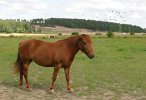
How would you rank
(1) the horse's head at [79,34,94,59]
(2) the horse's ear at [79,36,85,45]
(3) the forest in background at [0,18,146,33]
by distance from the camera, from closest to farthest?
(1) the horse's head at [79,34,94,59] → (2) the horse's ear at [79,36,85,45] → (3) the forest in background at [0,18,146,33]

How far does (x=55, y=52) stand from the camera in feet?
36.5

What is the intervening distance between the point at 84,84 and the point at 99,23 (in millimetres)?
122970

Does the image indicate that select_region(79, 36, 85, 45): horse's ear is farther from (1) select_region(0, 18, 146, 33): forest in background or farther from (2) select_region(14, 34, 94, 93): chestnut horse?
(1) select_region(0, 18, 146, 33): forest in background

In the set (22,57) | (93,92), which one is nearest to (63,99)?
(93,92)

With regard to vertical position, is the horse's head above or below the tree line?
above

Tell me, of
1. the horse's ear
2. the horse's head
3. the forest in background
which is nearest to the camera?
the horse's head

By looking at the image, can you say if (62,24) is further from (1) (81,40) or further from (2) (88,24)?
(1) (81,40)

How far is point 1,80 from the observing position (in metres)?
14.0

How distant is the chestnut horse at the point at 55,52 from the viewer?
10875mm

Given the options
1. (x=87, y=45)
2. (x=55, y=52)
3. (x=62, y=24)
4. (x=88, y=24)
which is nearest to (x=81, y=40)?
(x=87, y=45)

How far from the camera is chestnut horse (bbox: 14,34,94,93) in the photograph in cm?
1088

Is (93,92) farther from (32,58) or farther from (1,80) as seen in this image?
(1,80)

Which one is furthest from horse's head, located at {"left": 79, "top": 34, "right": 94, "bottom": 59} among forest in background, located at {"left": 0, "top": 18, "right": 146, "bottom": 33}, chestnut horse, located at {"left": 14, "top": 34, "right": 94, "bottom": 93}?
forest in background, located at {"left": 0, "top": 18, "right": 146, "bottom": 33}

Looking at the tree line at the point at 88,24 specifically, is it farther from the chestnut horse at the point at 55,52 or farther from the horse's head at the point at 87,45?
the horse's head at the point at 87,45
